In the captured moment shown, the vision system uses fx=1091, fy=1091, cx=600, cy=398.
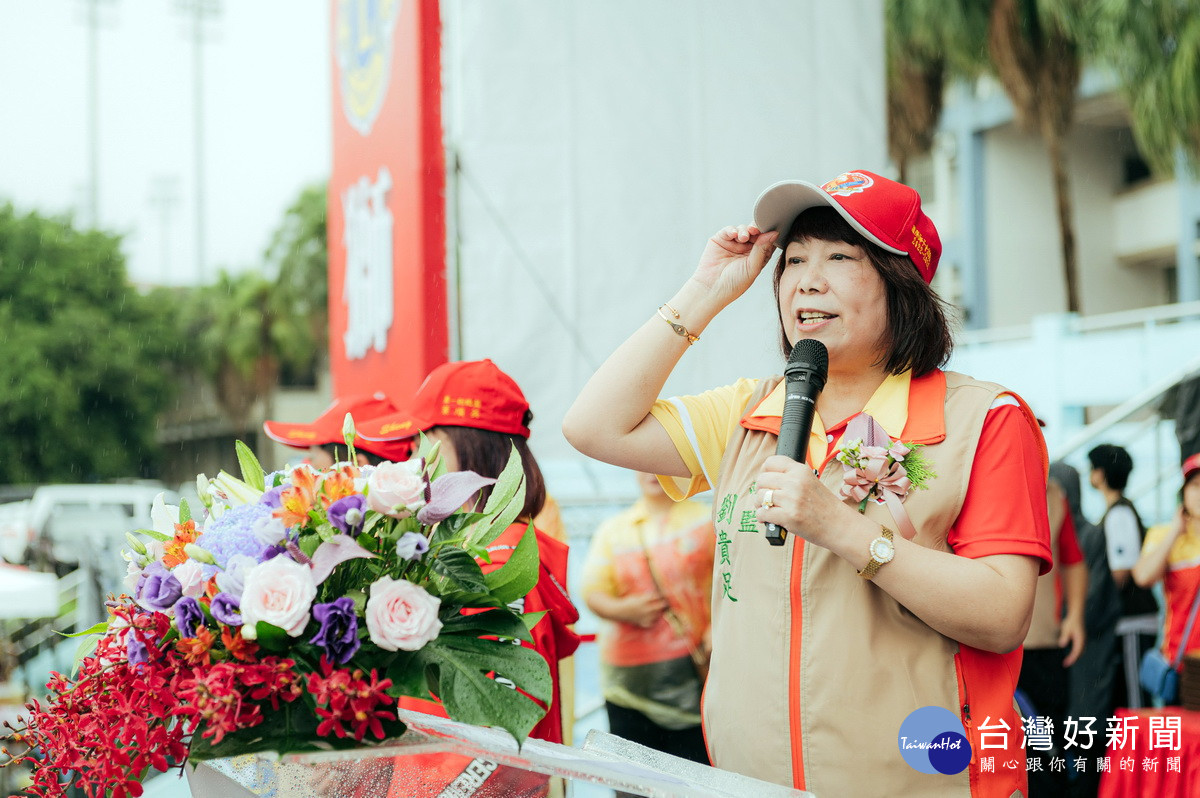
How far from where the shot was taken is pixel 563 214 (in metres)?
3.32

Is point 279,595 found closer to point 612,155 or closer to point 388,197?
point 612,155

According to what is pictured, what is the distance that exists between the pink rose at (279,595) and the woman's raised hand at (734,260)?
3.01 ft

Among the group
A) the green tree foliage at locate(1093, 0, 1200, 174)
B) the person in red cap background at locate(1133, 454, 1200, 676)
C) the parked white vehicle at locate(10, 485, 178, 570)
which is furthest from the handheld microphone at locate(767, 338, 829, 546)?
the parked white vehicle at locate(10, 485, 178, 570)

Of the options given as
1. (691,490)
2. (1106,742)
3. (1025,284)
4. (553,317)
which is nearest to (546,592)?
(691,490)

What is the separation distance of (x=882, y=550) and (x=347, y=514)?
66 centimetres

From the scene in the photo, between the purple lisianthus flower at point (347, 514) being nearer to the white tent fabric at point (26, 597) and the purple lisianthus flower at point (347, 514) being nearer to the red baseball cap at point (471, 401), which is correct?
the red baseball cap at point (471, 401)

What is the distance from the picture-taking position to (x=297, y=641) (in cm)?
110

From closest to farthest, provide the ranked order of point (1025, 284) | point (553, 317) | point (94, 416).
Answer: point (553, 317) < point (1025, 284) < point (94, 416)

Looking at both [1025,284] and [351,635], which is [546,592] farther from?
[1025,284]

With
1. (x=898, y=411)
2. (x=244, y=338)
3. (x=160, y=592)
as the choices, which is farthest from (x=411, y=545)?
(x=244, y=338)

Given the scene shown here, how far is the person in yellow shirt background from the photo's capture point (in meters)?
3.22

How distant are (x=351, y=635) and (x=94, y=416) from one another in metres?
30.4

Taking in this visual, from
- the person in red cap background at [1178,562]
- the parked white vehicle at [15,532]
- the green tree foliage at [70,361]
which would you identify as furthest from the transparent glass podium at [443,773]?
the green tree foliage at [70,361]

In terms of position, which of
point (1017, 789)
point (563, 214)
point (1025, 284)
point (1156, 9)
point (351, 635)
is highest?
point (1156, 9)
